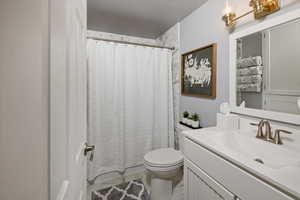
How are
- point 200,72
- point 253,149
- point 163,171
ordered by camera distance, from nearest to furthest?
point 253,149 → point 163,171 → point 200,72

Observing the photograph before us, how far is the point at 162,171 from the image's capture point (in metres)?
1.34

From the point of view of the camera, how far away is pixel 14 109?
257 millimetres

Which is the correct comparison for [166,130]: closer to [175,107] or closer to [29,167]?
[175,107]

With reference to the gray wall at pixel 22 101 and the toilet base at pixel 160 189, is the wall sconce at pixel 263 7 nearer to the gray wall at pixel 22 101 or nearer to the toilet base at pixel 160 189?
the gray wall at pixel 22 101

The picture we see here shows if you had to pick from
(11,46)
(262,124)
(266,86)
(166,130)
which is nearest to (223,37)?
(266,86)

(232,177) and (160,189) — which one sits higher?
(232,177)

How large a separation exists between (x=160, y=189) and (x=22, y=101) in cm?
151

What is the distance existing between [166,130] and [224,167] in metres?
1.30

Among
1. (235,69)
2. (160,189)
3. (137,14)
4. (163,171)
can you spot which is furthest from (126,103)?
(235,69)

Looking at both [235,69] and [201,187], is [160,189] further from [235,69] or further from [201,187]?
[235,69]

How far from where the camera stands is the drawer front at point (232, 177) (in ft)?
1.93

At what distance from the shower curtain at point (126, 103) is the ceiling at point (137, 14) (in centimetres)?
40

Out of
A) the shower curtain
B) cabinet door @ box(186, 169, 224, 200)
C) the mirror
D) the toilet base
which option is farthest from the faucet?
the shower curtain

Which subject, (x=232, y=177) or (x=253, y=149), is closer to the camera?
(x=232, y=177)
